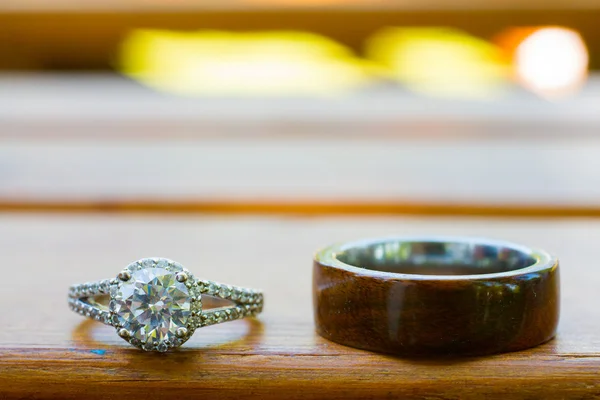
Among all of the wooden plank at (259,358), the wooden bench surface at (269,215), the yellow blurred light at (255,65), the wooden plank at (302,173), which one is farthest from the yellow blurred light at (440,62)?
the wooden plank at (259,358)

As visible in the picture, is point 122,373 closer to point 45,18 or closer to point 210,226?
point 210,226

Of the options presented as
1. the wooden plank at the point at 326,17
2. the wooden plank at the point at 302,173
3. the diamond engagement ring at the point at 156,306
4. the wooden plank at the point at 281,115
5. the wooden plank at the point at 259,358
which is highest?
the wooden plank at the point at 326,17

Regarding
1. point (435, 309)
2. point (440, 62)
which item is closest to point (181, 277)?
point (435, 309)

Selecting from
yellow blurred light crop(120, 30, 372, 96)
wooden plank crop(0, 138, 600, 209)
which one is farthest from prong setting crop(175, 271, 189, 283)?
yellow blurred light crop(120, 30, 372, 96)

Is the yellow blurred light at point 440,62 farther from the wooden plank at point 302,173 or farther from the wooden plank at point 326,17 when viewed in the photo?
the wooden plank at point 302,173

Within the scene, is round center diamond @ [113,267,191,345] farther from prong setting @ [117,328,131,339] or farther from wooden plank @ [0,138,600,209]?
wooden plank @ [0,138,600,209]

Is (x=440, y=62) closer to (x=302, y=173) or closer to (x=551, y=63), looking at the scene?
(x=551, y=63)
